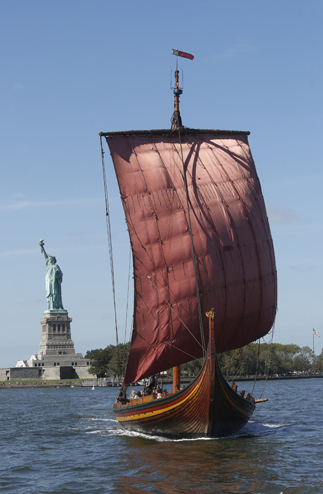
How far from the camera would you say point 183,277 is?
113 ft

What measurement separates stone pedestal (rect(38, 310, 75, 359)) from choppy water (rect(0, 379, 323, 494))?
100 meters

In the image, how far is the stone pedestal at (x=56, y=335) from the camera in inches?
5581

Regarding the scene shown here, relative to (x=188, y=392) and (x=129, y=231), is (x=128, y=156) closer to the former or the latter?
(x=129, y=231)

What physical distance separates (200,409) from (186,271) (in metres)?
6.95

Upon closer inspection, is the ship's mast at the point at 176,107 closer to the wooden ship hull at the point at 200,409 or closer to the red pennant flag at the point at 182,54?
the red pennant flag at the point at 182,54

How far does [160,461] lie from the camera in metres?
27.6

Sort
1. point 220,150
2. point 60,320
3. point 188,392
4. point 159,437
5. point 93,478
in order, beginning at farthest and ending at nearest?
1. point 60,320
2. point 220,150
3. point 159,437
4. point 188,392
5. point 93,478

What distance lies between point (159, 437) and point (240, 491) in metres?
11.7

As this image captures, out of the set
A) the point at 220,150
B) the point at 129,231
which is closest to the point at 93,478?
the point at 129,231

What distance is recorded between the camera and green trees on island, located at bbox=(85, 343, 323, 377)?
115838 mm

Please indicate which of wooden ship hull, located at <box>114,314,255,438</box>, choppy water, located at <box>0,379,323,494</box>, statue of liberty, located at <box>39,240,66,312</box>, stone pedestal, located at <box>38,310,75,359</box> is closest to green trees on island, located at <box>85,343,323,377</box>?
stone pedestal, located at <box>38,310,75,359</box>

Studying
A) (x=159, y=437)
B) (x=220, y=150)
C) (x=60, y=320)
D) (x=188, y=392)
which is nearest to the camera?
(x=188, y=392)

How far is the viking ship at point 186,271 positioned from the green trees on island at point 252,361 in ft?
200

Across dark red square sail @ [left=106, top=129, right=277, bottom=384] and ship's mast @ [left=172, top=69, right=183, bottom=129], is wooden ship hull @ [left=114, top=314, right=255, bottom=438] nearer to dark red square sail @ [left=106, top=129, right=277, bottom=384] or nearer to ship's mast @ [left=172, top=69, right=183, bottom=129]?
dark red square sail @ [left=106, top=129, right=277, bottom=384]
